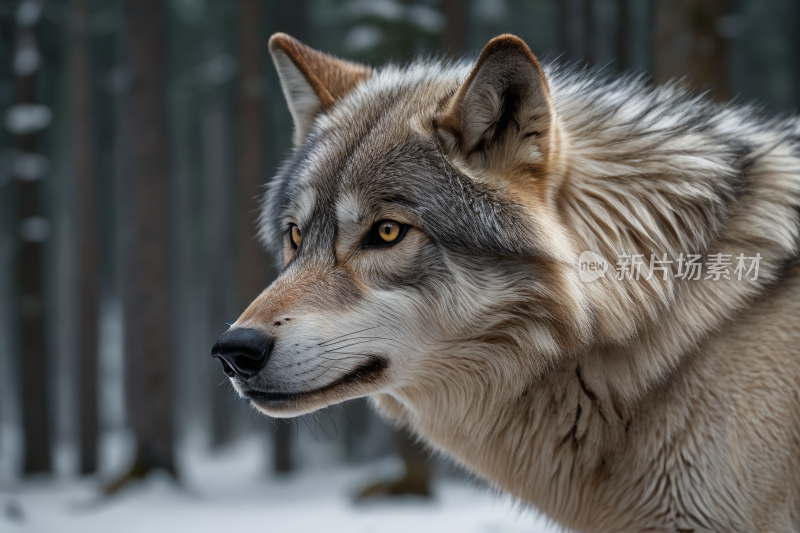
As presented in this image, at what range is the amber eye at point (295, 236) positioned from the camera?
284cm

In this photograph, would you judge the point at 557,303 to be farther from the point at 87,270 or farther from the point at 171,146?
the point at 171,146

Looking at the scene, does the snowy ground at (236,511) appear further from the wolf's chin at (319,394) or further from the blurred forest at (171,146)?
the wolf's chin at (319,394)

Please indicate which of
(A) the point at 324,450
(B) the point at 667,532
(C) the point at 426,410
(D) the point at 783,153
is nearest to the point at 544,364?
(C) the point at 426,410

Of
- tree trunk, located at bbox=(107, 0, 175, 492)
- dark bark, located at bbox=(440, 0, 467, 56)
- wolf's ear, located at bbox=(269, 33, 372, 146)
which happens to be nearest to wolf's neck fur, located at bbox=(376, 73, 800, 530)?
wolf's ear, located at bbox=(269, 33, 372, 146)

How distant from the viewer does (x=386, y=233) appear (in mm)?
2455

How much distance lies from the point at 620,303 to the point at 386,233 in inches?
37.5

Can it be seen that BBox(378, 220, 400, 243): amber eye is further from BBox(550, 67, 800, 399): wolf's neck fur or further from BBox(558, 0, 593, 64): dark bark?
BBox(558, 0, 593, 64): dark bark

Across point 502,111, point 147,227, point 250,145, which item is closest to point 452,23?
point 250,145

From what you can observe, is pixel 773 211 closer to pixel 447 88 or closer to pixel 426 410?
pixel 447 88

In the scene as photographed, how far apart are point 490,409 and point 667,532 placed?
77cm

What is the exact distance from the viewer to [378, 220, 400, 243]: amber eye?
244cm

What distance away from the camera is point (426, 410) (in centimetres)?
274

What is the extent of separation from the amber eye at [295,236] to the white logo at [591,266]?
1187 mm

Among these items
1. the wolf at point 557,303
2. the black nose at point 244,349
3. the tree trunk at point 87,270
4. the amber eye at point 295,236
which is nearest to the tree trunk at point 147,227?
the tree trunk at point 87,270
